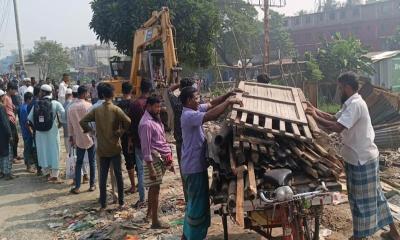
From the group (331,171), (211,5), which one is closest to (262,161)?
(331,171)

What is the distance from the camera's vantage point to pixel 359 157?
15.3ft

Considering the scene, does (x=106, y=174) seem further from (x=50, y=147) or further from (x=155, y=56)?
(x=155, y=56)

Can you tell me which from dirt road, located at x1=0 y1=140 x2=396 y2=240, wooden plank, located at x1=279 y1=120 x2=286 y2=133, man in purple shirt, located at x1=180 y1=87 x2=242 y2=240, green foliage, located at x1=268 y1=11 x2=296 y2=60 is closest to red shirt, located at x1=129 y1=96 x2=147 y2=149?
dirt road, located at x1=0 y1=140 x2=396 y2=240

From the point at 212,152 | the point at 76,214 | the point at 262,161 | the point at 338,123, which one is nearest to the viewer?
the point at 262,161

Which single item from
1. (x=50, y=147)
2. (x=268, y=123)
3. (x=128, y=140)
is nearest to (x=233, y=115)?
(x=268, y=123)

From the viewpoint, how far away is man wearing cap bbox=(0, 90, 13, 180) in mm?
9045

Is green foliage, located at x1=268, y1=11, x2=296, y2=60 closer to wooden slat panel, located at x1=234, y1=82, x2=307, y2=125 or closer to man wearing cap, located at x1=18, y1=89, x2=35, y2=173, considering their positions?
man wearing cap, located at x1=18, y1=89, x2=35, y2=173

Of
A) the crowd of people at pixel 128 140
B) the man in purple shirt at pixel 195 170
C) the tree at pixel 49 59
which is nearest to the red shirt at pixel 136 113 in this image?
the crowd of people at pixel 128 140

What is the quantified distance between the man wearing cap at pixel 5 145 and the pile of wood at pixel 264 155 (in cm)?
640

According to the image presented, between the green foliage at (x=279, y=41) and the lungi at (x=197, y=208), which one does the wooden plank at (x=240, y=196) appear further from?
the green foliage at (x=279, y=41)

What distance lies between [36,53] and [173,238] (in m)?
49.3

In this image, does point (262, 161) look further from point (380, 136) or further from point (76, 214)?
point (380, 136)

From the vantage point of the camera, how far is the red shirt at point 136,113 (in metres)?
6.73

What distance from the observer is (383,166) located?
9.86 m
